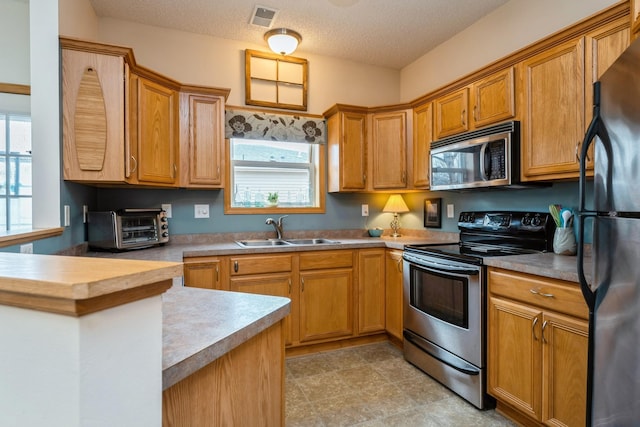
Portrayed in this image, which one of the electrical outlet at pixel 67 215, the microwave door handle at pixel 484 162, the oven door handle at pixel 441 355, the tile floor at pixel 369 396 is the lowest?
the tile floor at pixel 369 396

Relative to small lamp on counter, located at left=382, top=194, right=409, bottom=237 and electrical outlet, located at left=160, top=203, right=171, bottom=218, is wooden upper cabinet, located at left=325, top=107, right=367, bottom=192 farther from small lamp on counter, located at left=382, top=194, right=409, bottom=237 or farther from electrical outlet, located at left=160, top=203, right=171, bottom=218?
electrical outlet, located at left=160, top=203, right=171, bottom=218

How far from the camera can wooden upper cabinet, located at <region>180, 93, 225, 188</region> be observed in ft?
8.89

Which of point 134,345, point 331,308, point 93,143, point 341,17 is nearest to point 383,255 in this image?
point 331,308

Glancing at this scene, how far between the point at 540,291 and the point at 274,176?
2408 millimetres

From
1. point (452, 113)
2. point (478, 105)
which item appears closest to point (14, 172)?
point (452, 113)

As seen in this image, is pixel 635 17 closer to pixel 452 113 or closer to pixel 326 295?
pixel 452 113

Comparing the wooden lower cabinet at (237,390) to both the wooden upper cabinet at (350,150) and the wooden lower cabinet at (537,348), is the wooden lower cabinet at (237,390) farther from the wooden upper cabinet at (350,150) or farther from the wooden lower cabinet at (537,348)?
the wooden upper cabinet at (350,150)

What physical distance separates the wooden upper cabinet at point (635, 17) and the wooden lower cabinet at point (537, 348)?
1146 millimetres

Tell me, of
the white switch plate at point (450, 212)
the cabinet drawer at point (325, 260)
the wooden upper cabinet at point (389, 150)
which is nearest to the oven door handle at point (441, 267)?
the cabinet drawer at point (325, 260)

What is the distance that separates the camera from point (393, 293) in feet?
9.59

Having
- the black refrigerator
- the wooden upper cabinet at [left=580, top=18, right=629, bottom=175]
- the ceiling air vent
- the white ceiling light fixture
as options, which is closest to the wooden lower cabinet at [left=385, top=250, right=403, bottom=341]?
→ the wooden upper cabinet at [left=580, top=18, right=629, bottom=175]

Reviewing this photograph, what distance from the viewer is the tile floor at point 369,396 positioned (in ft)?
6.36

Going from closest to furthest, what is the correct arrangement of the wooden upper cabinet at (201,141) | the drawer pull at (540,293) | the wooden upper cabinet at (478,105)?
the drawer pull at (540,293) < the wooden upper cabinet at (478,105) < the wooden upper cabinet at (201,141)

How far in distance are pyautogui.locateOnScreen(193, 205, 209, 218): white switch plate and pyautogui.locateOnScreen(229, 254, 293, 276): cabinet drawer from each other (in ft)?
2.21
